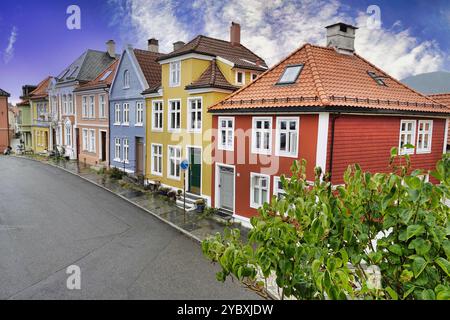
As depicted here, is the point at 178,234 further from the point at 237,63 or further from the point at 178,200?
the point at 237,63

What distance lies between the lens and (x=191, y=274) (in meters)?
11.6

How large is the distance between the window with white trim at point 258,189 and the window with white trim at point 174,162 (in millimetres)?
6952

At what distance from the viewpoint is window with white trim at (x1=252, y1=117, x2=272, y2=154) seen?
50.6 ft

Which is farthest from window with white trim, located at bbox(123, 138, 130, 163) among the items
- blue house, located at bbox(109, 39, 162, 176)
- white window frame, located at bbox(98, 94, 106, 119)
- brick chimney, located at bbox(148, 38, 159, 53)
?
brick chimney, located at bbox(148, 38, 159, 53)

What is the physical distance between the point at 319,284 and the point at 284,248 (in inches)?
29.0

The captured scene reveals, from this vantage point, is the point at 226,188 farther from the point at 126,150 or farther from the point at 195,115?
the point at 126,150

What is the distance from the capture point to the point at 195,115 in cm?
2033

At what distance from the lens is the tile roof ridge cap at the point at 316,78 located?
1312cm

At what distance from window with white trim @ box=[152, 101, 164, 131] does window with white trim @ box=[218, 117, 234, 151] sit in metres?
6.76

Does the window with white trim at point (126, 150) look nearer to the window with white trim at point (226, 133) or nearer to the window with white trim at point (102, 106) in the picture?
the window with white trim at point (102, 106)

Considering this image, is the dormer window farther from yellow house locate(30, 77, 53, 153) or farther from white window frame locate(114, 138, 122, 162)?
yellow house locate(30, 77, 53, 153)

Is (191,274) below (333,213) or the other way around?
below

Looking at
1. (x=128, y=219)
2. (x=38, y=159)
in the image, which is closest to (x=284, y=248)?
(x=128, y=219)
